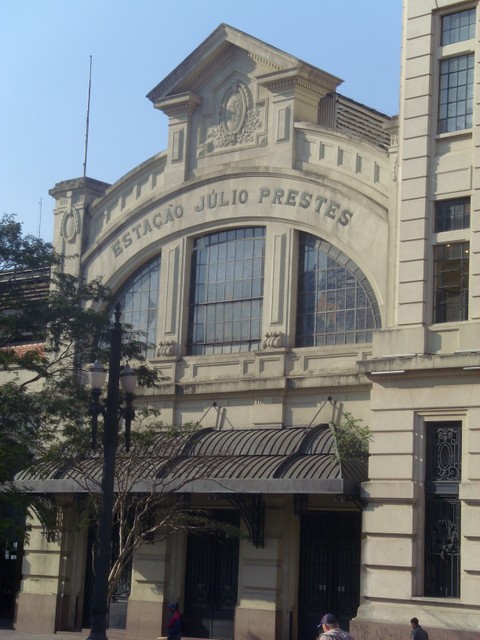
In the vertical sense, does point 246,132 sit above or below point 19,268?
above

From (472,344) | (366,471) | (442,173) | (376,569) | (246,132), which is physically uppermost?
(246,132)

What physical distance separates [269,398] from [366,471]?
13.3 feet

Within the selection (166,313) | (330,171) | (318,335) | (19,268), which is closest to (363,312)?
(318,335)

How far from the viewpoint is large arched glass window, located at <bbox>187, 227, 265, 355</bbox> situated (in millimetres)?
33094

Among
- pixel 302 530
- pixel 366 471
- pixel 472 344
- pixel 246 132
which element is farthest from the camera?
pixel 246 132

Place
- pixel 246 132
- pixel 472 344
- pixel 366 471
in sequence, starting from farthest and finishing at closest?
1. pixel 246 132
2. pixel 366 471
3. pixel 472 344

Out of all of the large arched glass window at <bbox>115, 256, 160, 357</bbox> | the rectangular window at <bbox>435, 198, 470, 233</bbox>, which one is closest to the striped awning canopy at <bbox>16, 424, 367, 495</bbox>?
the large arched glass window at <bbox>115, 256, 160, 357</bbox>

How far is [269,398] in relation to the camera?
104 feet

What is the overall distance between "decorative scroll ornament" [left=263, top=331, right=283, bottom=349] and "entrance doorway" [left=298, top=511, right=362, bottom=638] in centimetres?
442

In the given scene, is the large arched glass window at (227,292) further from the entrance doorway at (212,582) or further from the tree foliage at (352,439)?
the entrance doorway at (212,582)

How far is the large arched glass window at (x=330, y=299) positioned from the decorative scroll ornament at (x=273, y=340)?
1.60 feet

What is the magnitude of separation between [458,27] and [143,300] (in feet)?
40.2

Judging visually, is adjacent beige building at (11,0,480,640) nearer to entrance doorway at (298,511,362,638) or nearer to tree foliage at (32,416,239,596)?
entrance doorway at (298,511,362,638)

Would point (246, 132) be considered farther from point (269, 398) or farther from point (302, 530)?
point (302, 530)
